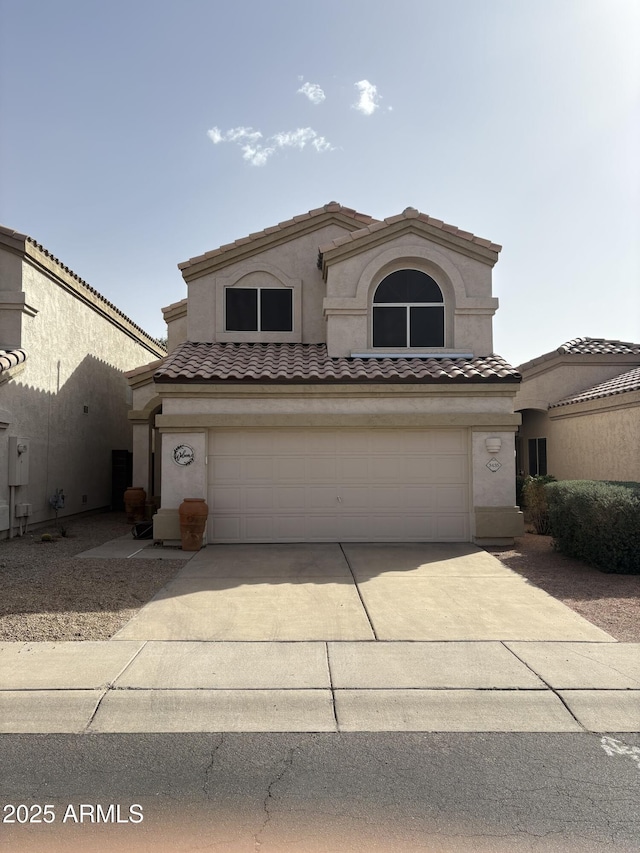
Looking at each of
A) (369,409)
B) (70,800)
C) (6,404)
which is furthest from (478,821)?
(6,404)

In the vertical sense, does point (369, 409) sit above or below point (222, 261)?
below

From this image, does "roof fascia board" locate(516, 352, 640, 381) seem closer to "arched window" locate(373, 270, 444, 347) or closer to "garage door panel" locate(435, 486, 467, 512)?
"arched window" locate(373, 270, 444, 347)

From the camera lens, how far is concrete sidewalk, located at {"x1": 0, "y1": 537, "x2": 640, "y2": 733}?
14.9 ft

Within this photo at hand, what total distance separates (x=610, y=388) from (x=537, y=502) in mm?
4142

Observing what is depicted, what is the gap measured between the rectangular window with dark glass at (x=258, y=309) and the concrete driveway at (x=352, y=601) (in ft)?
19.5

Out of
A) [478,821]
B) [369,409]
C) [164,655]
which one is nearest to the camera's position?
[478,821]

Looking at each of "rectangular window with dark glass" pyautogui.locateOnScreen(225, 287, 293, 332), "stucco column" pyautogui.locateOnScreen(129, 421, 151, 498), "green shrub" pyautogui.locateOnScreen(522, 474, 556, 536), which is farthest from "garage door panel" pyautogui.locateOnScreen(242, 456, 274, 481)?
"green shrub" pyautogui.locateOnScreen(522, 474, 556, 536)

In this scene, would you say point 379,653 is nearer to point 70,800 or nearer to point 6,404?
point 70,800

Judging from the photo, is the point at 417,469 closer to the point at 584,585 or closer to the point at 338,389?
the point at 338,389

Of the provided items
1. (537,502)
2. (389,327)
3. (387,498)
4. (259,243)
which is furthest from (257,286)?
(537,502)

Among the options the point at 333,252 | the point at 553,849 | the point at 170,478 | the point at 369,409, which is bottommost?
the point at 553,849

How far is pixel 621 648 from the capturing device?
19.6ft

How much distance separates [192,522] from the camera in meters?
10.8

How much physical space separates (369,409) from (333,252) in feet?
12.6
